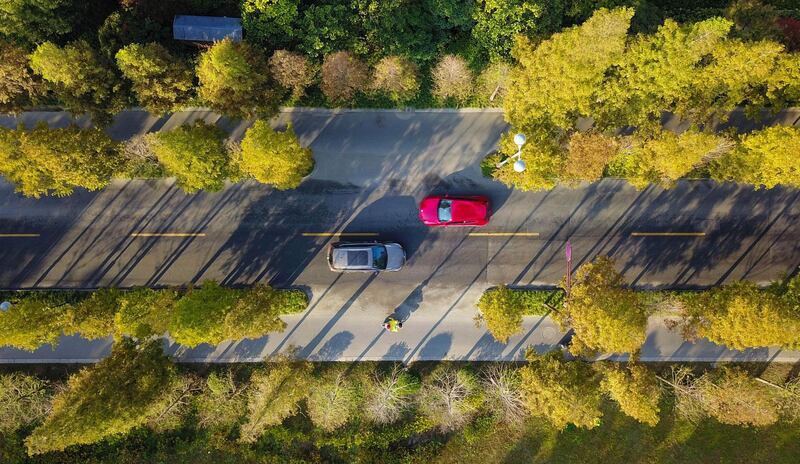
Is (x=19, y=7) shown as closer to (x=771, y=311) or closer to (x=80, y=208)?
(x=80, y=208)

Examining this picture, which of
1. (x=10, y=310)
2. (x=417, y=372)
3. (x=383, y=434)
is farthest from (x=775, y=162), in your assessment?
(x=10, y=310)

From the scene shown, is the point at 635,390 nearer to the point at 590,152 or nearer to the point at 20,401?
the point at 590,152

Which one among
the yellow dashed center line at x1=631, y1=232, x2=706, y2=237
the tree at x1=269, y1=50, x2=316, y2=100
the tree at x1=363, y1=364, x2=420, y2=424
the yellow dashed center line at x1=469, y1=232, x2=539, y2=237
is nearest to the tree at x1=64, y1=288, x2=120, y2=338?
the tree at x1=363, y1=364, x2=420, y2=424

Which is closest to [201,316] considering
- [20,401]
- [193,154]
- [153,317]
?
[153,317]

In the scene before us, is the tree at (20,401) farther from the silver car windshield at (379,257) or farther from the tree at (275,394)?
the silver car windshield at (379,257)

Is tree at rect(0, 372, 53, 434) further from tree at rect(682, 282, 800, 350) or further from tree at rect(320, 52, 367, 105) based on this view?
tree at rect(682, 282, 800, 350)

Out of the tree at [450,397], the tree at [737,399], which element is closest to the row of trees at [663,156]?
the tree at [737,399]

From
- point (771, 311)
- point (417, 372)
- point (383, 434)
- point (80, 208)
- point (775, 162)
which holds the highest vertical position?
point (775, 162)
